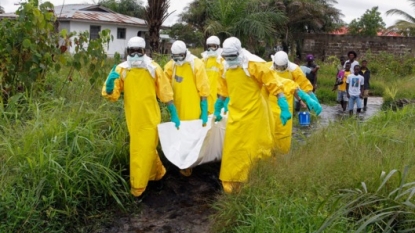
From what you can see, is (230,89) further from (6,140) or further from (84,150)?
(6,140)

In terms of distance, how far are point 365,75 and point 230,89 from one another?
275 inches

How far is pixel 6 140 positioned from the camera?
5.27 metres

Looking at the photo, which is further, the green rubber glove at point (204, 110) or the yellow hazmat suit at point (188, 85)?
the yellow hazmat suit at point (188, 85)

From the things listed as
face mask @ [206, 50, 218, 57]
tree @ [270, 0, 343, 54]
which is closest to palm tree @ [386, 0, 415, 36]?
tree @ [270, 0, 343, 54]

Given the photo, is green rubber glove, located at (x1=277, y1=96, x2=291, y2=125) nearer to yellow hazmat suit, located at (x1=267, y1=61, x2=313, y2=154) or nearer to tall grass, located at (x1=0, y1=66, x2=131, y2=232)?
yellow hazmat suit, located at (x1=267, y1=61, x2=313, y2=154)

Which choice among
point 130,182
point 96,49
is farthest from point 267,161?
point 96,49

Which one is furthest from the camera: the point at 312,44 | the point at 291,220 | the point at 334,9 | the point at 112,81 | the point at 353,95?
the point at 334,9

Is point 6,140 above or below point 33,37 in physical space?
below

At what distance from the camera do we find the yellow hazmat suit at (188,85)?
6293 millimetres

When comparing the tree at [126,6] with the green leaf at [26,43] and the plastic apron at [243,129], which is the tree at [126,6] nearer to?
the green leaf at [26,43]

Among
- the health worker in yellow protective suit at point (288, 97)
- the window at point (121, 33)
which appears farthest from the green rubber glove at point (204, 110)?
the window at point (121, 33)

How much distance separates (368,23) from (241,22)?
712 inches

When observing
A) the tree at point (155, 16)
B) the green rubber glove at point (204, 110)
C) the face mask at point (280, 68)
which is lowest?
the green rubber glove at point (204, 110)

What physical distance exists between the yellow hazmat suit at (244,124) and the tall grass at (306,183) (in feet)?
1.20
